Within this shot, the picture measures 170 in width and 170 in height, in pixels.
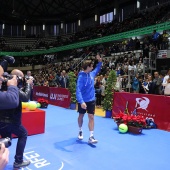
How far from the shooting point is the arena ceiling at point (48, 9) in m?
28.0

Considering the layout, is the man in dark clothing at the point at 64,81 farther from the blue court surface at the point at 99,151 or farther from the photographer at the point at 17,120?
the photographer at the point at 17,120

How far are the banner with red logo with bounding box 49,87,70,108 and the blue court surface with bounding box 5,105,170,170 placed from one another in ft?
13.2

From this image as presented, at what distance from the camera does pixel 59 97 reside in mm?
10461

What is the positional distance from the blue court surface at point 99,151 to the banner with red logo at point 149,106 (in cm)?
39

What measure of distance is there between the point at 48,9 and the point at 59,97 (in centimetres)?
2544

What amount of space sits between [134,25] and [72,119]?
13.6 meters

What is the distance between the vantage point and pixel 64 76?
11.1 meters

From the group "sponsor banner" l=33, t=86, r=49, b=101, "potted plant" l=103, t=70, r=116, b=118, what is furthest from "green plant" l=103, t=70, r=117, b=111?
"sponsor banner" l=33, t=86, r=49, b=101

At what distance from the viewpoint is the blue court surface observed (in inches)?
138

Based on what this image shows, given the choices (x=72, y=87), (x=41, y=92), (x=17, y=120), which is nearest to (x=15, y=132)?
(x=17, y=120)

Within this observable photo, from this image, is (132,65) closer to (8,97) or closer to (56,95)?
(56,95)

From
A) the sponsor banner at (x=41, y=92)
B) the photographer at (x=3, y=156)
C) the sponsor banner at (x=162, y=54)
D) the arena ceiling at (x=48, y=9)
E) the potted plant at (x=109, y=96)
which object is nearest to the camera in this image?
the photographer at (x=3, y=156)

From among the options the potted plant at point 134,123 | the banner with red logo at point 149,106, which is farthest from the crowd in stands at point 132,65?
the potted plant at point 134,123

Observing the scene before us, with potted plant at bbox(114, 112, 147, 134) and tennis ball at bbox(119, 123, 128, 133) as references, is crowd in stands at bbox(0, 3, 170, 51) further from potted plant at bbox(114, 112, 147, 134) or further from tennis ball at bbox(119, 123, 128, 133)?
tennis ball at bbox(119, 123, 128, 133)
